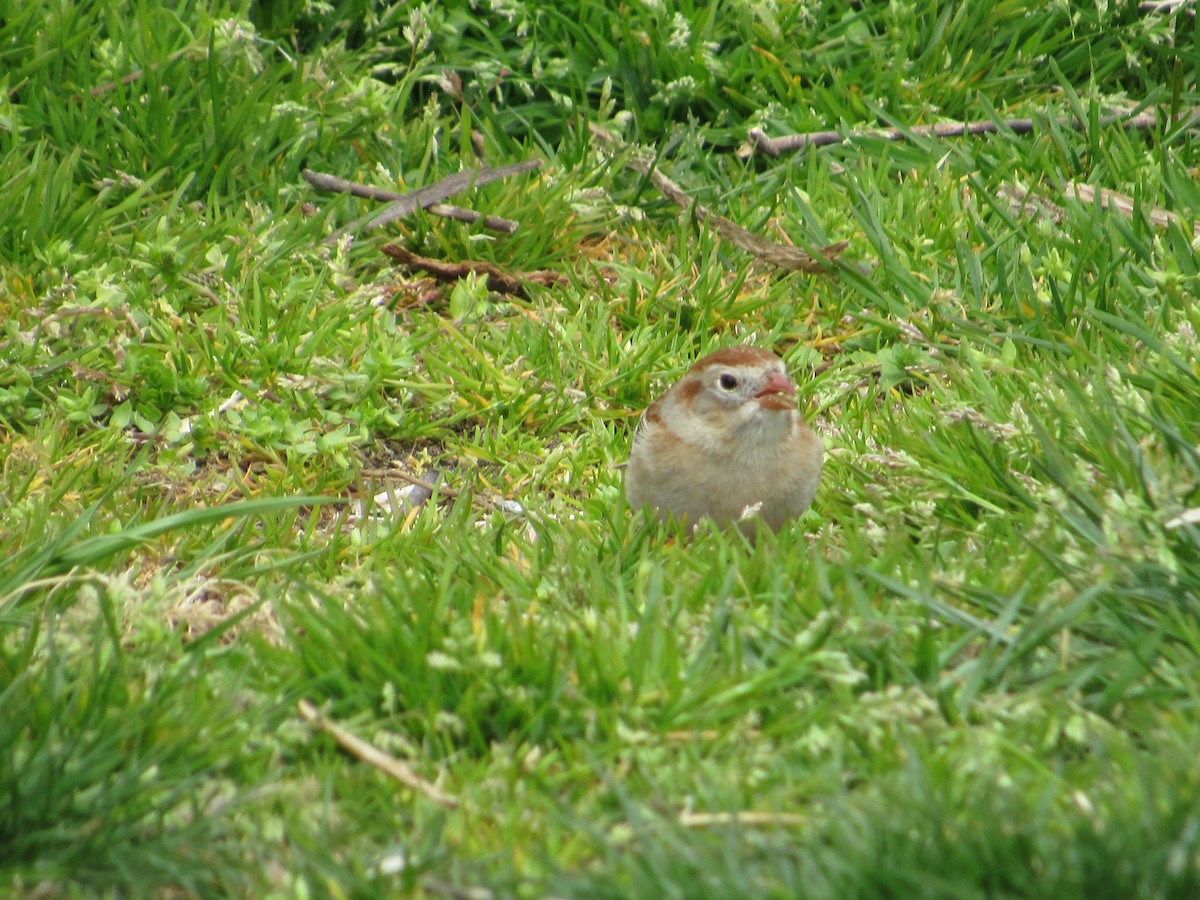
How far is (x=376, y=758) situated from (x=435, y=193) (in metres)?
3.68

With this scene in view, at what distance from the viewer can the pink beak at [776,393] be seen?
4.54m

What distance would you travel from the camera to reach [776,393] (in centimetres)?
456

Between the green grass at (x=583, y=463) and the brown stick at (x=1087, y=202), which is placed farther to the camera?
the brown stick at (x=1087, y=202)

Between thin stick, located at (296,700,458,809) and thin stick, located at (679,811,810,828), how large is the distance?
0.49m

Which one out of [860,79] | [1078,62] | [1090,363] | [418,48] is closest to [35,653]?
[1090,363]

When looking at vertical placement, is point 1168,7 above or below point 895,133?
above

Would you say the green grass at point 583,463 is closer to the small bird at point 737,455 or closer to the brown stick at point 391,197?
the brown stick at point 391,197

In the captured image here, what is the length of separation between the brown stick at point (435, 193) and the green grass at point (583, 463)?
9 cm

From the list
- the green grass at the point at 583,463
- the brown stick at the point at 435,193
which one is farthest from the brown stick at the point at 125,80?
the brown stick at the point at 435,193

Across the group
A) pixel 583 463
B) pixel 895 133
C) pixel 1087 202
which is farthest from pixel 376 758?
pixel 895 133

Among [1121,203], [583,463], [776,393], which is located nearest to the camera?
[776,393]

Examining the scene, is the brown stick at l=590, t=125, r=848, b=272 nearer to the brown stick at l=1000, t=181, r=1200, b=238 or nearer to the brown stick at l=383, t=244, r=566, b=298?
the brown stick at l=383, t=244, r=566, b=298

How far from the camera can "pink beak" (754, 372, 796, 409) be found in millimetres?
4539

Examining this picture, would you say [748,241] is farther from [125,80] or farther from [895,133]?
[125,80]
